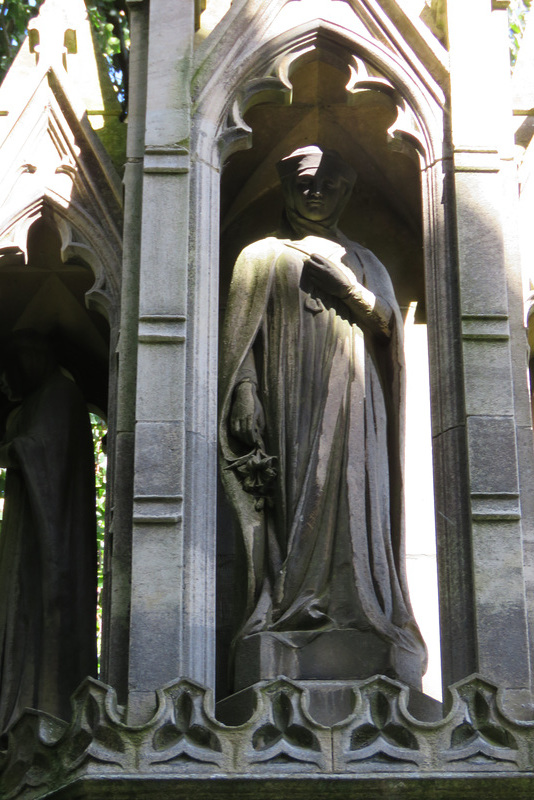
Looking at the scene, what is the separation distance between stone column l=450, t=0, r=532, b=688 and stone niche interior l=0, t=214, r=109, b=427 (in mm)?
2393

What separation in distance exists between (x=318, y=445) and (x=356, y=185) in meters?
2.26

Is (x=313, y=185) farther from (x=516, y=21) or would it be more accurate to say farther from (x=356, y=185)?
(x=516, y=21)

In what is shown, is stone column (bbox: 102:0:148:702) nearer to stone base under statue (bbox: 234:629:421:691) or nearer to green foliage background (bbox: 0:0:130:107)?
stone base under statue (bbox: 234:629:421:691)

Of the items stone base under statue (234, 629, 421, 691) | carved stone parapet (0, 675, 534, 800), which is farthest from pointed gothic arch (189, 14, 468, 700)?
carved stone parapet (0, 675, 534, 800)

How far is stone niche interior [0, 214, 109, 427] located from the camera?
1077 cm

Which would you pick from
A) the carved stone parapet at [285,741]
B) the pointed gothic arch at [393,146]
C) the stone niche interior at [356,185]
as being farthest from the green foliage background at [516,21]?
the carved stone parapet at [285,741]

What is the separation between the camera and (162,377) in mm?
8898

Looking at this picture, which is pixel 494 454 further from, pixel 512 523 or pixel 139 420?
pixel 139 420

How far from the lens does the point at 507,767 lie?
7.87 metres

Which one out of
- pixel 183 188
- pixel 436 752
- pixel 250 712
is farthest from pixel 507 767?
pixel 183 188

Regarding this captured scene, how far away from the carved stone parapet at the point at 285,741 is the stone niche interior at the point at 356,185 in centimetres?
315

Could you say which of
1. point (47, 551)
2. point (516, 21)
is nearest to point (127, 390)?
point (47, 551)

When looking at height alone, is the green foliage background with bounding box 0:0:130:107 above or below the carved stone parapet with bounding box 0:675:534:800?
above

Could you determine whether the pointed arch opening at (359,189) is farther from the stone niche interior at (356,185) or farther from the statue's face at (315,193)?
the statue's face at (315,193)
